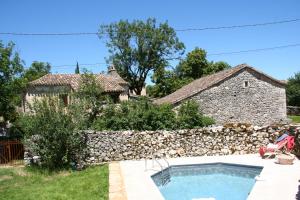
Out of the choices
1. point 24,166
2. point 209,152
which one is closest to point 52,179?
point 24,166

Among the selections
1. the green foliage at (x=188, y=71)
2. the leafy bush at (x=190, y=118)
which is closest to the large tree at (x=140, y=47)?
the green foliage at (x=188, y=71)

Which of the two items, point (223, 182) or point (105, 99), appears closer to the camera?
point (223, 182)

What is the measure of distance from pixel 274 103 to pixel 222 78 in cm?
529

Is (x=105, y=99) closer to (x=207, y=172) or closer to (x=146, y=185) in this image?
(x=207, y=172)

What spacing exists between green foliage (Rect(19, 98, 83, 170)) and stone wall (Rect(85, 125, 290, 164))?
1192mm

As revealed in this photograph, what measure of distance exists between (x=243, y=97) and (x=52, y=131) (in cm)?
1678

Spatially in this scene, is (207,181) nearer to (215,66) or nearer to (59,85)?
(59,85)

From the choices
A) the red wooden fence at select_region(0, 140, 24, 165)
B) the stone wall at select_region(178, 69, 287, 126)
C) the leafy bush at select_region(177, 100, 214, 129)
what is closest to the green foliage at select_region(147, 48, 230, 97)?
the stone wall at select_region(178, 69, 287, 126)

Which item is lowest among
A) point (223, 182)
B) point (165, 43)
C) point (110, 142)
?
point (223, 182)

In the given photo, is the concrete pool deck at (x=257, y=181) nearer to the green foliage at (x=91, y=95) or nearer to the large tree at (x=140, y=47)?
the green foliage at (x=91, y=95)

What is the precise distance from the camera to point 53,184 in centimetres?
1385

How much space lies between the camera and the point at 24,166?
18.0 m

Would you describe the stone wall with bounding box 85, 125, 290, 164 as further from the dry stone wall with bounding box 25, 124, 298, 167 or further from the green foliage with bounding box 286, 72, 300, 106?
the green foliage with bounding box 286, 72, 300, 106

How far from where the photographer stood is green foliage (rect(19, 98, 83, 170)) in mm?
16812
